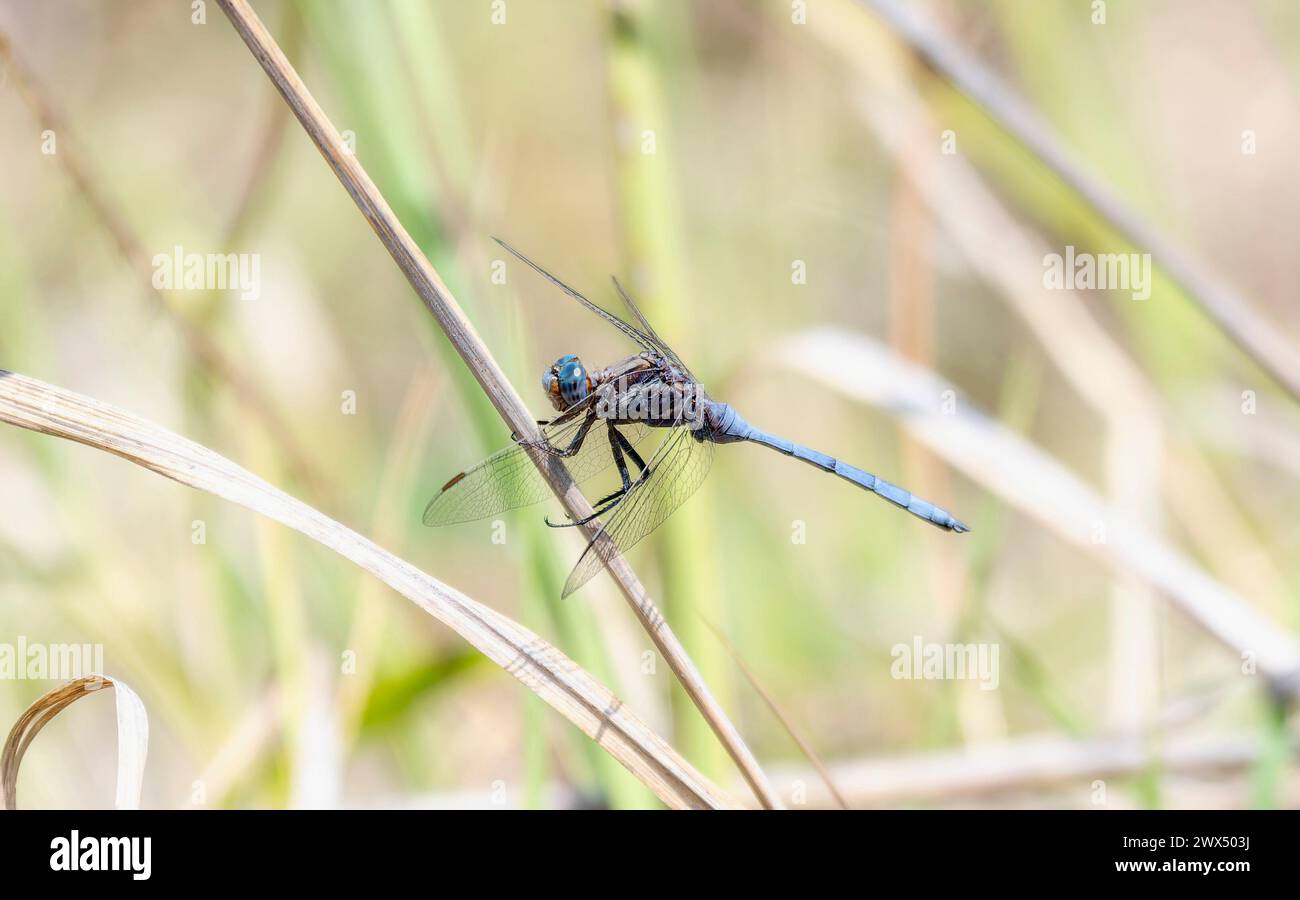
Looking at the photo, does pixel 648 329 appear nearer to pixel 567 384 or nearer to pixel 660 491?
pixel 567 384

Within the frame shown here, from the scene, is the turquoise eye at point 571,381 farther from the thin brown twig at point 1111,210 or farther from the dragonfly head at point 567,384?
the thin brown twig at point 1111,210

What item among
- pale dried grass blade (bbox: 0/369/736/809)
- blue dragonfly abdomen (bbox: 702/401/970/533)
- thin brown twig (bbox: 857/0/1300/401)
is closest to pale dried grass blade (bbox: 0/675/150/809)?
pale dried grass blade (bbox: 0/369/736/809)

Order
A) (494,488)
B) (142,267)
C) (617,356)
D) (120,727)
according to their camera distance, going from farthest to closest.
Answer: (617,356)
(142,267)
(494,488)
(120,727)

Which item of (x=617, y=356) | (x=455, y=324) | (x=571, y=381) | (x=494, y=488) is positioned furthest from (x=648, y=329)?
(x=617, y=356)

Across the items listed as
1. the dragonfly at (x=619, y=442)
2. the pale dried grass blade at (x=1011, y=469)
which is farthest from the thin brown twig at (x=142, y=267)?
the pale dried grass blade at (x=1011, y=469)

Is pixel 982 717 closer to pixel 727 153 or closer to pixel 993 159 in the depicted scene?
pixel 993 159
